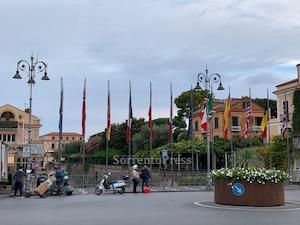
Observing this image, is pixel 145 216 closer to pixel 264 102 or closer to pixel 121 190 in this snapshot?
pixel 121 190

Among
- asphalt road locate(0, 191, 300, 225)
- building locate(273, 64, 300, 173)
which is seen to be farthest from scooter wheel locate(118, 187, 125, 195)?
building locate(273, 64, 300, 173)

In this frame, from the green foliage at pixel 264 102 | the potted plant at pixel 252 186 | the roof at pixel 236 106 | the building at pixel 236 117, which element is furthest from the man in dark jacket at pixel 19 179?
the green foliage at pixel 264 102

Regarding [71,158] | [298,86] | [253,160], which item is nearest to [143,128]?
[71,158]

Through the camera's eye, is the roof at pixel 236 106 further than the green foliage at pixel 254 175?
Yes

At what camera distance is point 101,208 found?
1845 cm

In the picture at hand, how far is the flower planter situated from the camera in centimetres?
1875

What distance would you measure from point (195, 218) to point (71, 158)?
2941 inches

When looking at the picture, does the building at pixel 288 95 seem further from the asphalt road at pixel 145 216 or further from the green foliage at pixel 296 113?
the asphalt road at pixel 145 216

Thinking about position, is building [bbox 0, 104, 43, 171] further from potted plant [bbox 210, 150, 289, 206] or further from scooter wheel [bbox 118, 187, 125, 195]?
potted plant [bbox 210, 150, 289, 206]

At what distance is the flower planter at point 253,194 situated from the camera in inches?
738

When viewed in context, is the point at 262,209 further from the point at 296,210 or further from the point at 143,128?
the point at 143,128

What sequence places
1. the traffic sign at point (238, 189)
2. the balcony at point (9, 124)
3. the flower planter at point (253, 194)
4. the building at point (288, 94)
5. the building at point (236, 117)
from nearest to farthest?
the flower planter at point (253, 194), the traffic sign at point (238, 189), the building at point (288, 94), the building at point (236, 117), the balcony at point (9, 124)

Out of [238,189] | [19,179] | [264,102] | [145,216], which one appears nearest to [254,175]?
[238,189]

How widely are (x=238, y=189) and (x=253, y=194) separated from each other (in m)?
0.62
